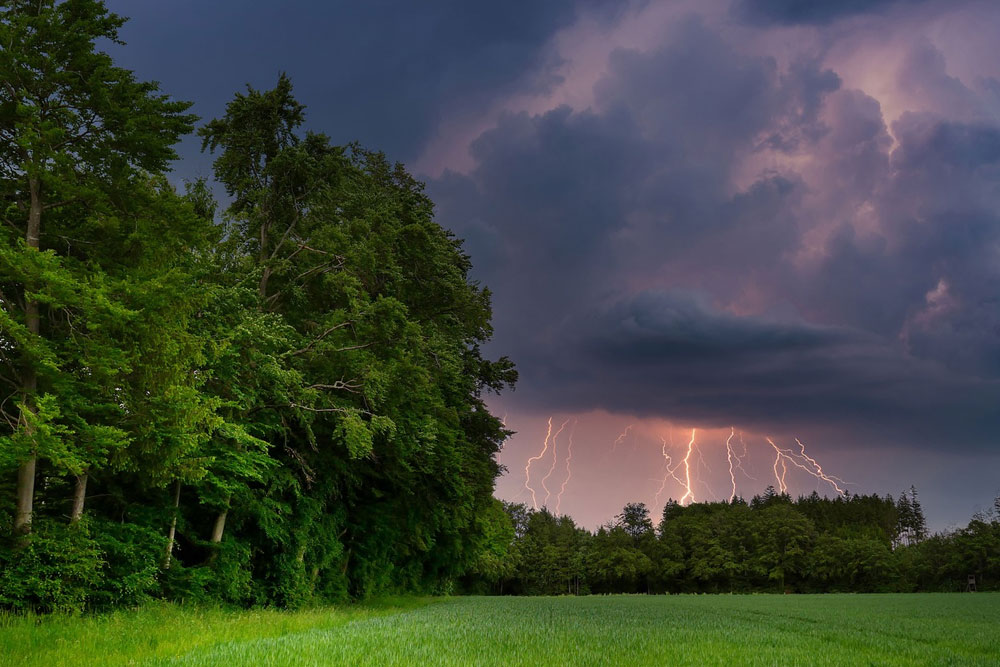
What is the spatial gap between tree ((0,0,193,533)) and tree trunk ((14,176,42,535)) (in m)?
0.02

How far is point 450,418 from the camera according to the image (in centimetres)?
3031

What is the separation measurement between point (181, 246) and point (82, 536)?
7.47m

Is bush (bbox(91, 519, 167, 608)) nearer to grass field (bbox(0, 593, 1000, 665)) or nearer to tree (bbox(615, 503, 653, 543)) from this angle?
grass field (bbox(0, 593, 1000, 665))

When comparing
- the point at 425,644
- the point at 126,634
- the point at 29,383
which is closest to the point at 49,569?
the point at 126,634

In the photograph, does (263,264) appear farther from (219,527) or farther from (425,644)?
(425,644)

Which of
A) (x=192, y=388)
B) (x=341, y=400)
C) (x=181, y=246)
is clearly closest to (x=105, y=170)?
(x=181, y=246)

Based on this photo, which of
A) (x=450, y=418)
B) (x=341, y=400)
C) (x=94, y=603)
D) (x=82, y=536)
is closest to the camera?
(x=82, y=536)

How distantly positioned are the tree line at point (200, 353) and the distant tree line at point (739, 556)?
4490cm

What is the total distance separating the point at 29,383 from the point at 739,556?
101 meters

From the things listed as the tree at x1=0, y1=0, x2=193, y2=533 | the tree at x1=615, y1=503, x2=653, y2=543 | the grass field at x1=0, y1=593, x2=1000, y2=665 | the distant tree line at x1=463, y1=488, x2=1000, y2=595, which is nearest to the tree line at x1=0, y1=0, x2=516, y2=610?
the tree at x1=0, y1=0, x2=193, y2=533

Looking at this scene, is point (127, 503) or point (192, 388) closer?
point (192, 388)

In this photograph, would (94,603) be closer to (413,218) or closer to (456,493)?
(456,493)

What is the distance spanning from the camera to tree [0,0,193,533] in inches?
587

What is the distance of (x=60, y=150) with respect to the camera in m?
16.4
